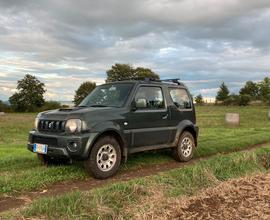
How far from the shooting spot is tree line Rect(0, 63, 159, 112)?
258ft

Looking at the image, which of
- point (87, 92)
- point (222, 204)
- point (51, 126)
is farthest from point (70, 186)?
point (87, 92)

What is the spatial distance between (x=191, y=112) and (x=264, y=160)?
7.08 feet

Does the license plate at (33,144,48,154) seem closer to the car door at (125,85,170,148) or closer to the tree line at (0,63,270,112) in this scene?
the car door at (125,85,170,148)

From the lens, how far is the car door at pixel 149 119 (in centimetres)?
841

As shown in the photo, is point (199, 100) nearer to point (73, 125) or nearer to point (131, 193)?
point (73, 125)

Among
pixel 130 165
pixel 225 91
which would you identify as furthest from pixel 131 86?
pixel 225 91

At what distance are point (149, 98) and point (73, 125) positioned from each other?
222 centimetres

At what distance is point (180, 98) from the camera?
32.9 feet

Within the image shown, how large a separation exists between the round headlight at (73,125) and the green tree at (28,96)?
249 ft

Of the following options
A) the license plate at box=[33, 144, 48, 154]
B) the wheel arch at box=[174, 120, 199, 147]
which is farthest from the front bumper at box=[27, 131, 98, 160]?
the wheel arch at box=[174, 120, 199, 147]

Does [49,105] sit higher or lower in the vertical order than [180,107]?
→ higher

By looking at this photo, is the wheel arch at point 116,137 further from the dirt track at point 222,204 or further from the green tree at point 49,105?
the green tree at point 49,105

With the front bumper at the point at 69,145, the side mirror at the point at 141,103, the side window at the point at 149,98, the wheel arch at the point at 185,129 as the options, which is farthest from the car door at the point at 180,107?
the front bumper at the point at 69,145

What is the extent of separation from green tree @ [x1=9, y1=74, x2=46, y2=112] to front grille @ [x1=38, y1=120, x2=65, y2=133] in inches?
2962
